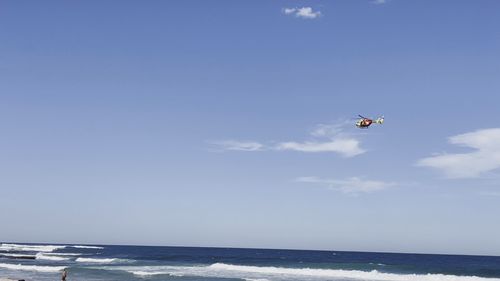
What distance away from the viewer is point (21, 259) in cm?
6750

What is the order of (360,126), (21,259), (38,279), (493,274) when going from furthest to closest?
1. (21,259)
2. (493,274)
3. (38,279)
4. (360,126)

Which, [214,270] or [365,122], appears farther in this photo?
[214,270]

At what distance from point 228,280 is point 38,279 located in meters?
13.2

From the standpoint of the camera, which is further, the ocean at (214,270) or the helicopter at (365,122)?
the ocean at (214,270)

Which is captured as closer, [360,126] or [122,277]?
[360,126]

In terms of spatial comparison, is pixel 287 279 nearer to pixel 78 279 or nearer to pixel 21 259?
pixel 78 279

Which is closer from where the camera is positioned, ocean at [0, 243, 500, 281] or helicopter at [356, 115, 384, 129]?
helicopter at [356, 115, 384, 129]

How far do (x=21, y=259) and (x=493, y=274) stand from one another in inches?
2118

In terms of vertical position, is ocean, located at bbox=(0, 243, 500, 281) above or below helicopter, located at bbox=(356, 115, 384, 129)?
below

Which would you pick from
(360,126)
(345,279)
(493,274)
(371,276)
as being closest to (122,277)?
(345,279)

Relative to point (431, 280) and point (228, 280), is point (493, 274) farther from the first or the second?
point (228, 280)

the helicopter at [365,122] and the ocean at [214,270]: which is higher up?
the helicopter at [365,122]

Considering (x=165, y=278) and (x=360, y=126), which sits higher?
(x=360, y=126)

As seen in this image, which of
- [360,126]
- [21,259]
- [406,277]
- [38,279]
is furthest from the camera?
[21,259]
